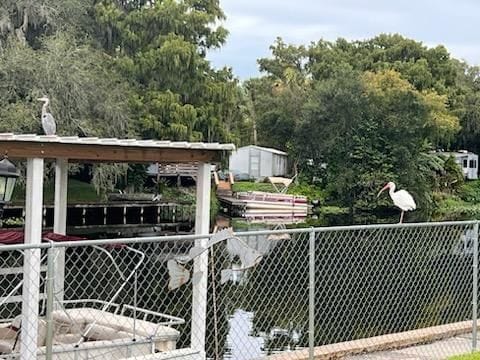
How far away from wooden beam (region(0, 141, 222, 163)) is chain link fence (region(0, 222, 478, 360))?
1029 mm

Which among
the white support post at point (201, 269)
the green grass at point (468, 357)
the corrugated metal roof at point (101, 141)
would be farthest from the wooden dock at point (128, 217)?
the green grass at point (468, 357)

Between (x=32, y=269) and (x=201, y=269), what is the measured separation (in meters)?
1.65

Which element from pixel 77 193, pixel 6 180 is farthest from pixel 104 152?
pixel 77 193

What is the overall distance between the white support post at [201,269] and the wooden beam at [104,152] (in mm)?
215

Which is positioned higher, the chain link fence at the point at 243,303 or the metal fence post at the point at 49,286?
the metal fence post at the point at 49,286

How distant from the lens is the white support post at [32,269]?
264 inches

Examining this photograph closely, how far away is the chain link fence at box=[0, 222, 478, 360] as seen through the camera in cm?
677

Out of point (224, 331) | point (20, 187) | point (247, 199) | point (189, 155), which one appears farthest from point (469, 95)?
point (189, 155)

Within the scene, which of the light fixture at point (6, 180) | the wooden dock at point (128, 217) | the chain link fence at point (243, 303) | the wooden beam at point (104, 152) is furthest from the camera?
the wooden dock at point (128, 217)

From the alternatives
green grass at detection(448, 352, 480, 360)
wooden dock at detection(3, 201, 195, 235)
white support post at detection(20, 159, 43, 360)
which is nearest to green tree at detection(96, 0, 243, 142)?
wooden dock at detection(3, 201, 195, 235)

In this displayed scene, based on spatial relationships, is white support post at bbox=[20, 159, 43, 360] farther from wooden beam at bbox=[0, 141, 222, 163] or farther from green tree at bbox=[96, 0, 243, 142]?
green tree at bbox=[96, 0, 243, 142]

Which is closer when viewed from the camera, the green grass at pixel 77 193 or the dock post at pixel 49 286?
the dock post at pixel 49 286

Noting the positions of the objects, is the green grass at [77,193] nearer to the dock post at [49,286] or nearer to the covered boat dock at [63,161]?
the covered boat dock at [63,161]

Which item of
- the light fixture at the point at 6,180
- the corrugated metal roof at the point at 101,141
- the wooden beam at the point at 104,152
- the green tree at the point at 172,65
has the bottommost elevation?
the light fixture at the point at 6,180
